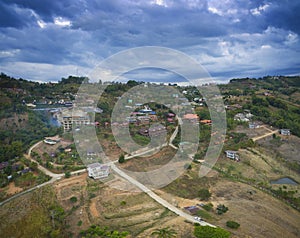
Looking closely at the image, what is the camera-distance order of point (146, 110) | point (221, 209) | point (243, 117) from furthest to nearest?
1. point (146, 110)
2. point (243, 117)
3. point (221, 209)

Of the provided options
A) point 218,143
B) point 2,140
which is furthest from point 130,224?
point 2,140

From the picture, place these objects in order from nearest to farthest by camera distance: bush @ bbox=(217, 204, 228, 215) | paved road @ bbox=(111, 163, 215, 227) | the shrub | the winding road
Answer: paved road @ bbox=(111, 163, 215, 227), the winding road, bush @ bbox=(217, 204, 228, 215), the shrub

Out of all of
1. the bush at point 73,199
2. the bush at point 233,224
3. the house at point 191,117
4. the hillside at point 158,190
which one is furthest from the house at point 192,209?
the house at point 191,117

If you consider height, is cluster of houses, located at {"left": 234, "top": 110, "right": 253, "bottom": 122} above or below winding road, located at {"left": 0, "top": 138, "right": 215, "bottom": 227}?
above

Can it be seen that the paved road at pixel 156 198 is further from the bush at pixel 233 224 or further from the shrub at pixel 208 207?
the shrub at pixel 208 207

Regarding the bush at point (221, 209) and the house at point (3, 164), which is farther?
the house at point (3, 164)

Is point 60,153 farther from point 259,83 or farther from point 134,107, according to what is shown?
point 259,83

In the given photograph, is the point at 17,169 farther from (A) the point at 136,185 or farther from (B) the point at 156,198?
(B) the point at 156,198

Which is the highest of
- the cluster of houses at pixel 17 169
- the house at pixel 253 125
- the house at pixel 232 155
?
the house at pixel 253 125

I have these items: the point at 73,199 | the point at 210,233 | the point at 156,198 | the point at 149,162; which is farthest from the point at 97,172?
the point at 210,233

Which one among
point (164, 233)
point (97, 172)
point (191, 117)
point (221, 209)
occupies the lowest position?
point (221, 209)

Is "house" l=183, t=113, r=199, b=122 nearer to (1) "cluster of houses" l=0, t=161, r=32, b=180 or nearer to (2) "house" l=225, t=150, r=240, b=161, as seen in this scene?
(2) "house" l=225, t=150, r=240, b=161

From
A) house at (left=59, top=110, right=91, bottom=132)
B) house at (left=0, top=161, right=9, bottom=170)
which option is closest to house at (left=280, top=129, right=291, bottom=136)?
house at (left=59, top=110, right=91, bottom=132)
